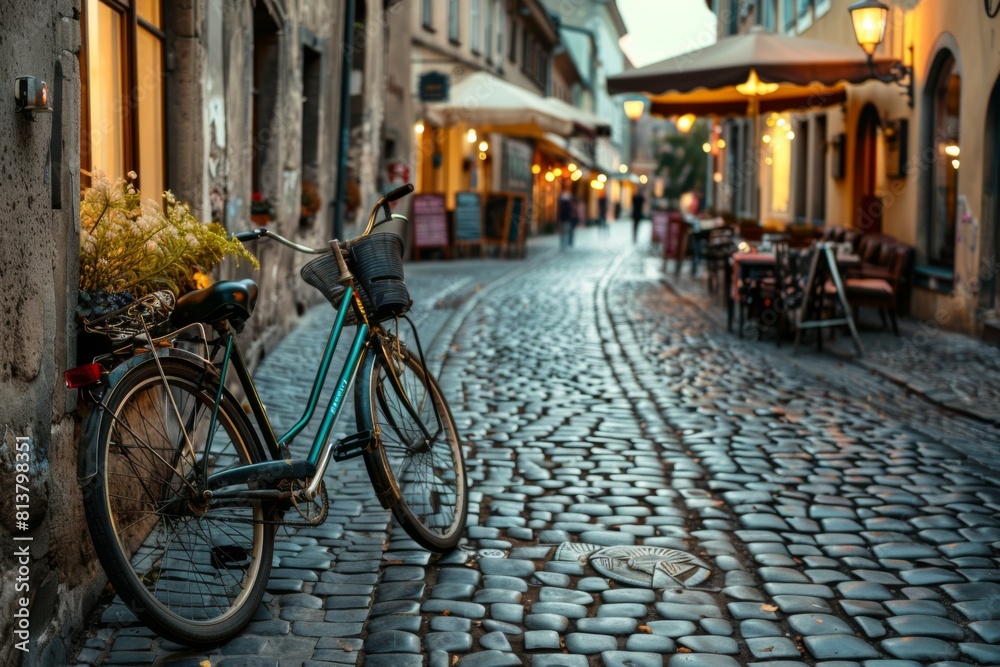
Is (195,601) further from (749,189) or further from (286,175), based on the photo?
(749,189)

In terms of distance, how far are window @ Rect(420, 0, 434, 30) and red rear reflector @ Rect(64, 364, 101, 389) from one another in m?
21.1

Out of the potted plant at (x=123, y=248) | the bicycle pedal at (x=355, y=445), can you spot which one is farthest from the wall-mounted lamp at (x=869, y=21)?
the bicycle pedal at (x=355, y=445)

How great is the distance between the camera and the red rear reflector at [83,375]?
326 centimetres

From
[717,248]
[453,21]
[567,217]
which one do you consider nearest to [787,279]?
[717,248]

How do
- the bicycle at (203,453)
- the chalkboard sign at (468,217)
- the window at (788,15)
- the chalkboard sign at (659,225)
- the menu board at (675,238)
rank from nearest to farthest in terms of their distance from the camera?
the bicycle at (203,453)
the menu board at (675,238)
the chalkboard sign at (468,217)
the window at (788,15)
the chalkboard sign at (659,225)

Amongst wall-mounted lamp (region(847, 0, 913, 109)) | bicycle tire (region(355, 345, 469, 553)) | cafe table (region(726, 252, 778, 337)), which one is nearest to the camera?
bicycle tire (region(355, 345, 469, 553))

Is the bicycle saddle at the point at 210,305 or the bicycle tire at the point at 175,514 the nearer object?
the bicycle tire at the point at 175,514

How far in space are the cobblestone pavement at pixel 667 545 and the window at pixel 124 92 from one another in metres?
1.78

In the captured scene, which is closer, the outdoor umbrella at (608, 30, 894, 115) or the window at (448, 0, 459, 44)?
the outdoor umbrella at (608, 30, 894, 115)

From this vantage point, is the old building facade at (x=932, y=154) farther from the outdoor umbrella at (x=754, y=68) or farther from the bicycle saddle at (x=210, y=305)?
the bicycle saddle at (x=210, y=305)

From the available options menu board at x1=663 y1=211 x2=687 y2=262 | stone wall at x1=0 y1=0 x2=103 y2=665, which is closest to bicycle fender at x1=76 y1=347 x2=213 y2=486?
stone wall at x1=0 y1=0 x2=103 y2=665

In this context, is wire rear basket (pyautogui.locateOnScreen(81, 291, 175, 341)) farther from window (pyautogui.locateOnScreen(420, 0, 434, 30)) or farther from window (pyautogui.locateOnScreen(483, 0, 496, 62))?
window (pyautogui.locateOnScreen(483, 0, 496, 62))

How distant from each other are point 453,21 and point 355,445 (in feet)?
77.0

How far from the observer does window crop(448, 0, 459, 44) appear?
2606 cm
